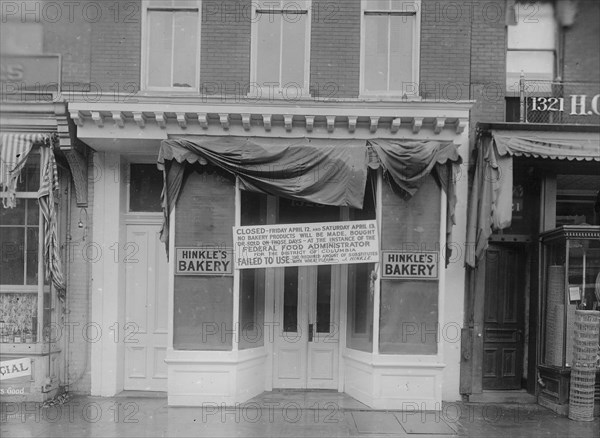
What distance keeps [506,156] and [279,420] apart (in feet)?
16.8

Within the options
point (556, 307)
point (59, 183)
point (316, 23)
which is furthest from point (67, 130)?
point (556, 307)

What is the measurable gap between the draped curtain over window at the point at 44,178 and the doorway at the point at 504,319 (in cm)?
696

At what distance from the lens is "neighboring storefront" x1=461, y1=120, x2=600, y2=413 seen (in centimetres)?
931

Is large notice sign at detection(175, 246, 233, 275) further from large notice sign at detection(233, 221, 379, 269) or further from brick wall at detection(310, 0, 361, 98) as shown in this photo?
brick wall at detection(310, 0, 361, 98)

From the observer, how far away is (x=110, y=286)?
10062 millimetres

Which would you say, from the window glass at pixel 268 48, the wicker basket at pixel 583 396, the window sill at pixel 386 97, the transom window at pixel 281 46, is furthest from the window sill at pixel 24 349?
the wicker basket at pixel 583 396

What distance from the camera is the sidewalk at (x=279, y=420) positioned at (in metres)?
8.25

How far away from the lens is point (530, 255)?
10.4 meters

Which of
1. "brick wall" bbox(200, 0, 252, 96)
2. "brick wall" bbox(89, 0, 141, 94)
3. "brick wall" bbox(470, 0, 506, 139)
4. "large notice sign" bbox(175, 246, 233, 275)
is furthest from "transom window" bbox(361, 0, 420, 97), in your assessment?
"brick wall" bbox(89, 0, 141, 94)

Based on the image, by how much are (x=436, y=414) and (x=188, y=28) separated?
723cm

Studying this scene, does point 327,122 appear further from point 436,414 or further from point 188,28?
point 436,414

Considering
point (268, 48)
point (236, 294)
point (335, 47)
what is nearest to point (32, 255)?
point (236, 294)

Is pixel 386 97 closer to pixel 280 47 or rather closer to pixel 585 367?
pixel 280 47

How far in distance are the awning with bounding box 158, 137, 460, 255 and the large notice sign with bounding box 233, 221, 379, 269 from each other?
0.59 meters
